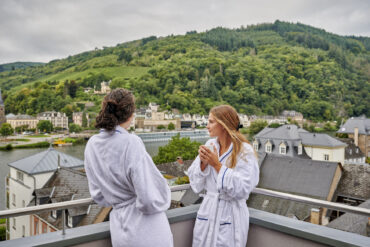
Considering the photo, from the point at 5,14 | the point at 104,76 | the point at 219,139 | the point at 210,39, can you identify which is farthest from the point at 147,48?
the point at 219,139

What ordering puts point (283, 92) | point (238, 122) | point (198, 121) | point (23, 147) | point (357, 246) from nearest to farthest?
point (357, 246) < point (238, 122) < point (23, 147) < point (198, 121) < point (283, 92)

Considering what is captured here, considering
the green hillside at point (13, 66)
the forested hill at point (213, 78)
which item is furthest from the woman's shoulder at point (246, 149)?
the green hillside at point (13, 66)

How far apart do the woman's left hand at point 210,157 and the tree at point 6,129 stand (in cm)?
5383

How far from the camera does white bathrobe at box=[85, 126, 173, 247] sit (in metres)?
1.04

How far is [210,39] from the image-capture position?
375 ft

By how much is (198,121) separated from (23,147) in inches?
Result: 1346

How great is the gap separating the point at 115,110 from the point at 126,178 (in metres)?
0.26

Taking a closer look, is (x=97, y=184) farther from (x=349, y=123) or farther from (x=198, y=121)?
(x=198, y=121)

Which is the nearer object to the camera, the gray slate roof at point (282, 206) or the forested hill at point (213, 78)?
the gray slate roof at point (282, 206)

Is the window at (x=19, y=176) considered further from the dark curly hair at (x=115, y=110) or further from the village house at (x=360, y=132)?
the village house at (x=360, y=132)

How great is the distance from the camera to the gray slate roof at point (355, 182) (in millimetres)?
11642

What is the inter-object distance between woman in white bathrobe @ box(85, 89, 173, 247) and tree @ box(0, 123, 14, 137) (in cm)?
5386

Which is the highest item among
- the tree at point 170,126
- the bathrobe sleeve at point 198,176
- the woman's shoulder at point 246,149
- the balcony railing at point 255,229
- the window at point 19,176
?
the woman's shoulder at point 246,149

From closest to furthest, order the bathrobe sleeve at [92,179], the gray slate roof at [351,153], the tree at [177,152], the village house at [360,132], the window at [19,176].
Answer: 1. the bathrobe sleeve at [92,179]
2. the window at [19,176]
3. the tree at [177,152]
4. the gray slate roof at [351,153]
5. the village house at [360,132]
